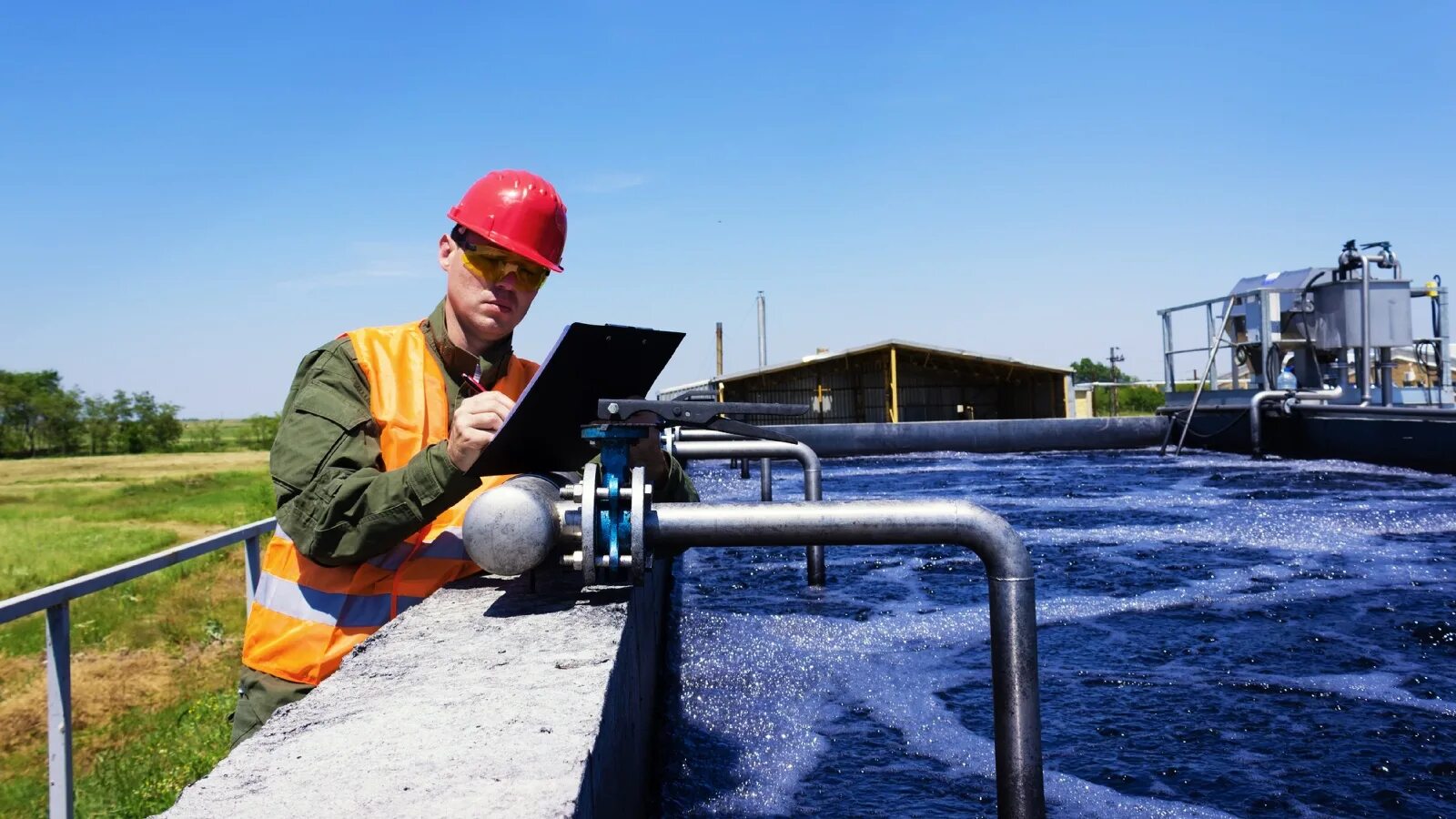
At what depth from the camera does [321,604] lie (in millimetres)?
1912

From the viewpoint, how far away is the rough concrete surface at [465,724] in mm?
960

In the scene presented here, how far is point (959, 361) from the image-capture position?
26484 millimetres

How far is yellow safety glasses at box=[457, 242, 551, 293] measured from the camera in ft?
6.84

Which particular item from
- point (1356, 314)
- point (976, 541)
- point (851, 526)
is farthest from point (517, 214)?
point (1356, 314)

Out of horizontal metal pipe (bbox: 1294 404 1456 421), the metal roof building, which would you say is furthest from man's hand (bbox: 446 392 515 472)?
the metal roof building

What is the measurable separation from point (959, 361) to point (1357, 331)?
1219cm

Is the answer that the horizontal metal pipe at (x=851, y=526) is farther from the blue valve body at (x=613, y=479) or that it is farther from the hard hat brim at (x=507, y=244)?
the hard hat brim at (x=507, y=244)

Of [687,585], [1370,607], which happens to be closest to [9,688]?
[687,585]

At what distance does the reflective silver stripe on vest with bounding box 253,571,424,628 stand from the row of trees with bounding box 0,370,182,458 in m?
85.9

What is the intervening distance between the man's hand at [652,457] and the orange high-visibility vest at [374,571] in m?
0.30

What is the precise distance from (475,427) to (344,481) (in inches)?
11.9

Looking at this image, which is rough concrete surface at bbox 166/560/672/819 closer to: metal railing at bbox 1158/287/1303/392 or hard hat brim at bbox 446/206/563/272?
hard hat brim at bbox 446/206/563/272

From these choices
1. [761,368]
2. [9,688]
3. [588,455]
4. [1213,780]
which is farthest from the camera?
[761,368]

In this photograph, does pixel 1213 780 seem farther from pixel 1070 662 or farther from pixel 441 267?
pixel 441 267
